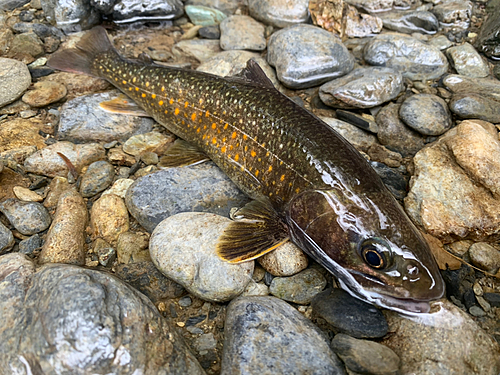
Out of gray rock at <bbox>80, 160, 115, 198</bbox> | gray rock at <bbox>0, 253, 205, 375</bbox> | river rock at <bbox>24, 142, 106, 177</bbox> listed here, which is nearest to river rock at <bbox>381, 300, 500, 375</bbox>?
gray rock at <bbox>0, 253, 205, 375</bbox>

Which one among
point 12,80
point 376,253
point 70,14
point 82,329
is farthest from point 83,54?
point 376,253

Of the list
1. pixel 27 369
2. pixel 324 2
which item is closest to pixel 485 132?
pixel 324 2

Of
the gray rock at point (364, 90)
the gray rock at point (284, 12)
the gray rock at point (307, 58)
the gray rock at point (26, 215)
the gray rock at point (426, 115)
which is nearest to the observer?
the gray rock at point (26, 215)

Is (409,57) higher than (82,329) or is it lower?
higher

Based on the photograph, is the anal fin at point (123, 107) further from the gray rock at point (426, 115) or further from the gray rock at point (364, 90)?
the gray rock at point (426, 115)

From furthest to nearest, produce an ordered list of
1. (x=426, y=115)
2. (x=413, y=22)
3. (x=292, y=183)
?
1. (x=413, y=22)
2. (x=426, y=115)
3. (x=292, y=183)

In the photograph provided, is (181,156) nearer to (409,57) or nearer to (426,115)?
(426,115)

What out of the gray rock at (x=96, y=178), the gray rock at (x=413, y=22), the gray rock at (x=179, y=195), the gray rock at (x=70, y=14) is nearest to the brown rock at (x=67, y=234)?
the gray rock at (x=96, y=178)
